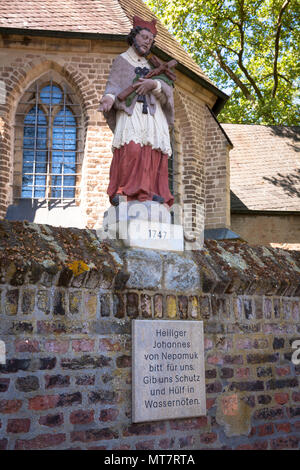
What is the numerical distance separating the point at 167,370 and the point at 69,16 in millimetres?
10126

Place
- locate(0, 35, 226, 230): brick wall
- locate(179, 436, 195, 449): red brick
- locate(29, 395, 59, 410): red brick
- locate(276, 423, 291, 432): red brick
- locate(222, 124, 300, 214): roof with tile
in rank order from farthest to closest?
locate(222, 124, 300, 214): roof with tile
locate(0, 35, 226, 230): brick wall
locate(276, 423, 291, 432): red brick
locate(179, 436, 195, 449): red brick
locate(29, 395, 59, 410): red brick

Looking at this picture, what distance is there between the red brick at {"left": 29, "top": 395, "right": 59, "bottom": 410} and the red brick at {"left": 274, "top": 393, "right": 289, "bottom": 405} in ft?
6.85

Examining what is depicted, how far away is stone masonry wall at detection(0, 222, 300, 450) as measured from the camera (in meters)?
3.51

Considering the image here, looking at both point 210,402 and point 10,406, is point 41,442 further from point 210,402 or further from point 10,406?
point 210,402

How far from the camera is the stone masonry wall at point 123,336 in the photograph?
3.51 metres

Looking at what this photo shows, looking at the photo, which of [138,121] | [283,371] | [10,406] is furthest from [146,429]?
[138,121]

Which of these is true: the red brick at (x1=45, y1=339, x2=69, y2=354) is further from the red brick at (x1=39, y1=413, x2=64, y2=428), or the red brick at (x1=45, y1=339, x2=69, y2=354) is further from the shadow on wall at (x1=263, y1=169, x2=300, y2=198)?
the shadow on wall at (x1=263, y1=169, x2=300, y2=198)

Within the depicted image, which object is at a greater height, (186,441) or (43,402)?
(43,402)

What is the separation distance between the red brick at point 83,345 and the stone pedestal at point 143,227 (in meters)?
0.90

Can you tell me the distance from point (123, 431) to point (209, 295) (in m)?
1.33

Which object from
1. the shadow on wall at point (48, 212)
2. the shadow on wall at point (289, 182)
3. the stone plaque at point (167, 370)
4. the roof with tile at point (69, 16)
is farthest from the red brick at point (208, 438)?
the shadow on wall at point (289, 182)

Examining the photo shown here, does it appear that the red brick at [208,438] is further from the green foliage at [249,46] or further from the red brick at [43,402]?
the green foliage at [249,46]

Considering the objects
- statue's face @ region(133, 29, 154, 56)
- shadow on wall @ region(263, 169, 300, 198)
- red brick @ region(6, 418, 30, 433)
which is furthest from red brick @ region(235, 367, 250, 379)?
shadow on wall @ region(263, 169, 300, 198)

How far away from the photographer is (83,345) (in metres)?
3.77
